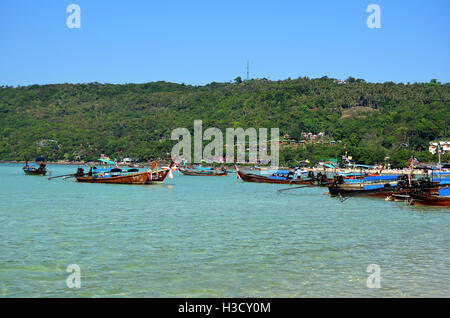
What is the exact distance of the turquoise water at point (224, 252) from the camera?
14062mm

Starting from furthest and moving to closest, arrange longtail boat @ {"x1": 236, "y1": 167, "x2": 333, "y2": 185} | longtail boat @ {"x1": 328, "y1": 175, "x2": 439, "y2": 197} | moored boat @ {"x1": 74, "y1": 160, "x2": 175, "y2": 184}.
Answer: moored boat @ {"x1": 74, "y1": 160, "x2": 175, "y2": 184} < longtail boat @ {"x1": 236, "y1": 167, "x2": 333, "y2": 185} < longtail boat @ {"x1": 328, "y1": 175, "x2": 439, "y2": 197}

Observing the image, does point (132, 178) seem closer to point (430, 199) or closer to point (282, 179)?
point (282, 179)

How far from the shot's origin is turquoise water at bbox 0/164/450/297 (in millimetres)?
14062

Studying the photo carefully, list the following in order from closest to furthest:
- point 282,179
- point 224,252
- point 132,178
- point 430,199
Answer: point 224,252 < point 430,199 < point 132,178 < point 282,179

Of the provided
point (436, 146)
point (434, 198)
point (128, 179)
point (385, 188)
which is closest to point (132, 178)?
point (128, 179)

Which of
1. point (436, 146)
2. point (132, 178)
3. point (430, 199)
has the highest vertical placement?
point (436, 146)

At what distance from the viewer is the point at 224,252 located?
62.4 feet

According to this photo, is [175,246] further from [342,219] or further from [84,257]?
[342,219]

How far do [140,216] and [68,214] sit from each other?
462 centimetres

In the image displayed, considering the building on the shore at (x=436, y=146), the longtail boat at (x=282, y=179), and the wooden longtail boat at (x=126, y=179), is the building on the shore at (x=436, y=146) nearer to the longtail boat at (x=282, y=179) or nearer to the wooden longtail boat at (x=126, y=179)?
the longtail boat at (x=282, y=179)

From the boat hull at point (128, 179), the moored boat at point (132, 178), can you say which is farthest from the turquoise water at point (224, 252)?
the moored boat at point (132, 178)

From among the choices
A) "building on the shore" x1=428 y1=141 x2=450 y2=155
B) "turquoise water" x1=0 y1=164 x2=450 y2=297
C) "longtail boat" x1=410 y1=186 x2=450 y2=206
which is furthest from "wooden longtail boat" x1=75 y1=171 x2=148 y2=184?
"building on the shore" x1=428 y1=141 x2=450 y2=155

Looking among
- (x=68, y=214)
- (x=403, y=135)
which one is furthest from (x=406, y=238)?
(x=403, y=135)

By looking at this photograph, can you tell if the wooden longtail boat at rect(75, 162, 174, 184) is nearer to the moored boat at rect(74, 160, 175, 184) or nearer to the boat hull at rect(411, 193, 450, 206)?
the moored boat at rect(74, 160, 175, 184)
